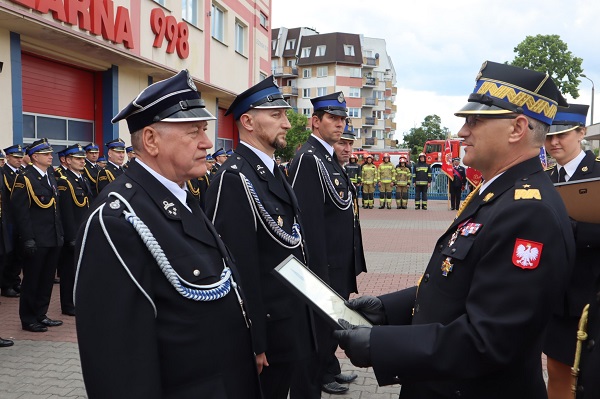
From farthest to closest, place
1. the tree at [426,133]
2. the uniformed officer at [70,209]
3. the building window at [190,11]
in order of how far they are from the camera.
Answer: the tree at [426,133], the building window at [190,11], the uniformed officer at [70,209]

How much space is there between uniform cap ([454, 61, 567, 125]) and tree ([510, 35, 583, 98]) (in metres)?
46.2

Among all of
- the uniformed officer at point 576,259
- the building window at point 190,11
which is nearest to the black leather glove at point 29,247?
the uniformed officer at point 576,259

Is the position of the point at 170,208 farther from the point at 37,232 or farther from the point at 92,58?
the point at 92,58

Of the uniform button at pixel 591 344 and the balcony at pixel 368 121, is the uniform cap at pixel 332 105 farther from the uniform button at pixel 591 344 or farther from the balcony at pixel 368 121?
the balcony at pixel 368 121

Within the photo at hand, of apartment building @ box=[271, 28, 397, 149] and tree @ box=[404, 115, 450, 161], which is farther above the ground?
apartment building @ box=[271, 28, 397, 149]

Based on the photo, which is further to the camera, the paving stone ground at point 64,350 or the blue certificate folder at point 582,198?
the paving stone ground at point 64,350

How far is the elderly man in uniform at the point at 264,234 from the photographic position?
122 inches

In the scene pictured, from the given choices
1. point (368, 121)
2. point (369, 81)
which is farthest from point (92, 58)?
point (369, 81)

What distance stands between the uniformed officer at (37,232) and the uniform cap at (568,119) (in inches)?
233

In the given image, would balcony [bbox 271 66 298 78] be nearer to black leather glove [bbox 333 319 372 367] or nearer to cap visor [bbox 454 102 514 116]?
cap visor [bbox 454 102 514 116]

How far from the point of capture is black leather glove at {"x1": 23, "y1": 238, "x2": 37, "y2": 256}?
Answer: 6781 millimetres

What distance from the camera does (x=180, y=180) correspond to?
2328mm

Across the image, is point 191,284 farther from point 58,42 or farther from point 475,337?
point 58,42

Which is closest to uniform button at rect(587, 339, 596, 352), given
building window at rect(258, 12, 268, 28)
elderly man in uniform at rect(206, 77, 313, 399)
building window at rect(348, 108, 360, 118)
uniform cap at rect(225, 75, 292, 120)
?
elderly man in uniform at rect(206, 77, 313, 399)
